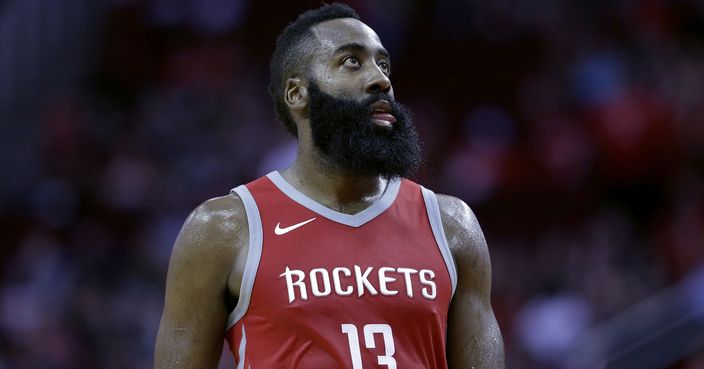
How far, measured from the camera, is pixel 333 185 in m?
4.61

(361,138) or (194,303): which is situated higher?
(361,138)

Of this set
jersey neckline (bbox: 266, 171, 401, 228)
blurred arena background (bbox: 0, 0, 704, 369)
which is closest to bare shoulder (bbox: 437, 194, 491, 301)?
jersey neckline (bbox: 266, 171, 401, 228)

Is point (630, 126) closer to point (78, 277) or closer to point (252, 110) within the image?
point (252, 110)

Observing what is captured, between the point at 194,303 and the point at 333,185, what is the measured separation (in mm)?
679

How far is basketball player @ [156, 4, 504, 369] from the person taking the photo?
13.9 feet

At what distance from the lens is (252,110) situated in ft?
38.7

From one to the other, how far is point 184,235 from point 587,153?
656 centimetres

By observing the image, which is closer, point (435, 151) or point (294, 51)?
point (294, 51)

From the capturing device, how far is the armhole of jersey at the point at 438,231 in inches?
175

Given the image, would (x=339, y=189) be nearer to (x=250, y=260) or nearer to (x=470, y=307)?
(x=250, y=260)

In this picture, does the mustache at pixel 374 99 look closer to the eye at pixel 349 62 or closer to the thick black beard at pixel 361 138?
the thick black beard at pixel 361 138

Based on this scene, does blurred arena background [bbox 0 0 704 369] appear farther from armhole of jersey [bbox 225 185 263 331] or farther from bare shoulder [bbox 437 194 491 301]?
armhole of jersey [bbox 225 185 263 331]

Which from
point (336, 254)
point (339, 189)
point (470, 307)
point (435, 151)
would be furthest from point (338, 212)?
point (435, 151)

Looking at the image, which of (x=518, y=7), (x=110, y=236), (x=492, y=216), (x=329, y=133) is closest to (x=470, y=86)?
(x=518, y=7)
